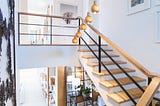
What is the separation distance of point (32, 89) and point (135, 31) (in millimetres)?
8148

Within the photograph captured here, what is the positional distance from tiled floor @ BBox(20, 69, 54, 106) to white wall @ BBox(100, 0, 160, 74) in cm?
541

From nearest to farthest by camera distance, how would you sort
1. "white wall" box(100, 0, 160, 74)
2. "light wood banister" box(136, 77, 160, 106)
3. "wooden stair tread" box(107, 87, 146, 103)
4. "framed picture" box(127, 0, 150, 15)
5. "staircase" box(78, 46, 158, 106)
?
"light wood banister" box(136, 77, 160, 106) → "wooden stair tread" box(107, 87, 146, 103) → "staircase" box(78, 46, 158, 106) → "white wall" box(100, 0, 160, 74) → "framed picture" box(127, 0, 150, 15)

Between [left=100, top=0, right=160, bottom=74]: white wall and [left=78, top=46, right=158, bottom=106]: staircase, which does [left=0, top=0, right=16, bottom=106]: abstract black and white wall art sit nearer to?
[left=78, top=46, right=158, bottom=106]: staircase

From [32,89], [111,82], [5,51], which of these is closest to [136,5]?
[111,82]

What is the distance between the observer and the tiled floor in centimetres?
879

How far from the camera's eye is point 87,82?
6.94 m

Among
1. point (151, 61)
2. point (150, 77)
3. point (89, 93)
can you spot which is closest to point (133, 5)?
point (151, 61)

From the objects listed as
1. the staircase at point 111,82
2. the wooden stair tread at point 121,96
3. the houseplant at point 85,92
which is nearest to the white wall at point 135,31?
the staircase at point 111,82

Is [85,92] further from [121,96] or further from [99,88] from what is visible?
[121,96]

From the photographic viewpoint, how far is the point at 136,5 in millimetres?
3977

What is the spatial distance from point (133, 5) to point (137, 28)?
570mm

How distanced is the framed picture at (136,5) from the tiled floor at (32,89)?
6.18 metres

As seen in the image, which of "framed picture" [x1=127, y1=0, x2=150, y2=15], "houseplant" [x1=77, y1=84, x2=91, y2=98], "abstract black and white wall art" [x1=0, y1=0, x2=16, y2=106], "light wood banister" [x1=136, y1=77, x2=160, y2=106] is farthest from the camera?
"houseplant" [x1=77, y1=84, x2=91, y2=98]

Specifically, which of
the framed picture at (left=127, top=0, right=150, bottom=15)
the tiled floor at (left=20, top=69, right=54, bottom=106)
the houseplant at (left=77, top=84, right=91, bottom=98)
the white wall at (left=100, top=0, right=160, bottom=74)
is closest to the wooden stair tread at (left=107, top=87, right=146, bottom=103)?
the white wall at (left=100, top=0, right=160, bottom=74)
